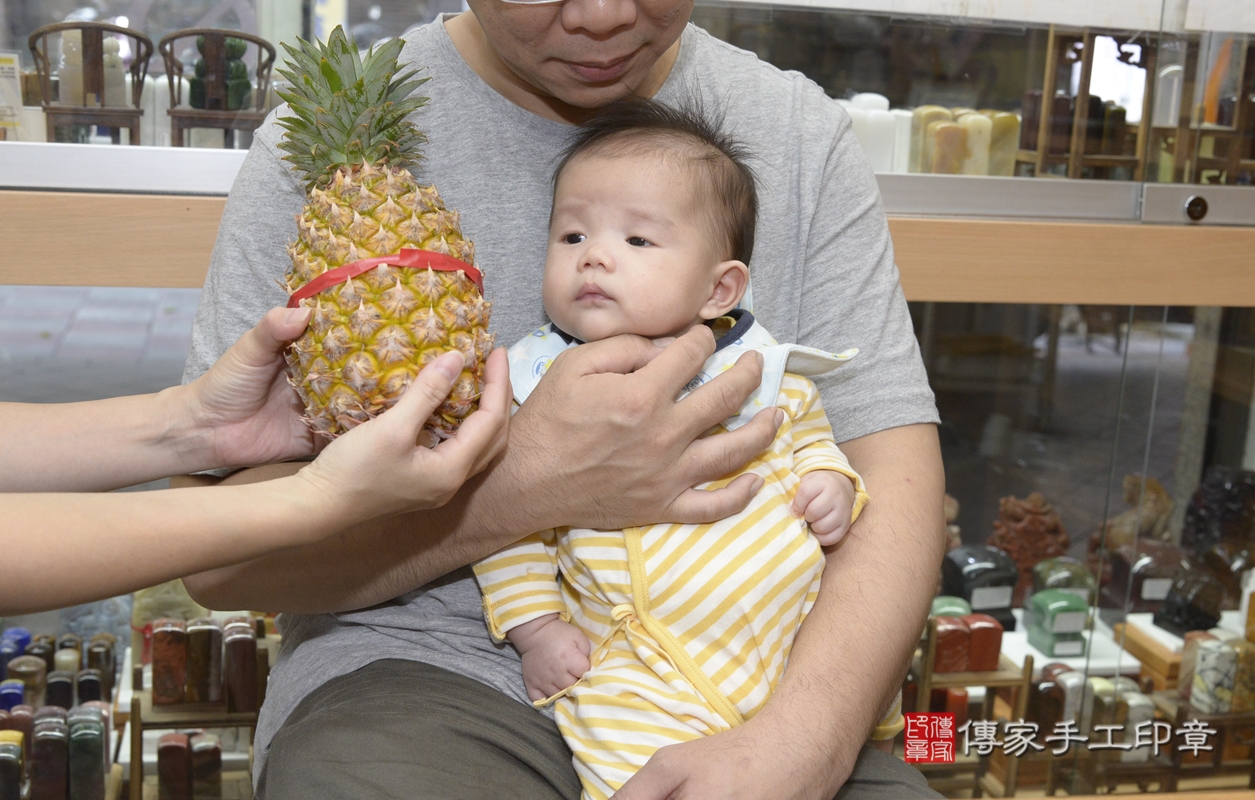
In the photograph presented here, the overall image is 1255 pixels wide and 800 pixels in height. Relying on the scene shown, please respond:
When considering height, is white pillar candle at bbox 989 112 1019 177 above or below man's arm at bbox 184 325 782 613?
above

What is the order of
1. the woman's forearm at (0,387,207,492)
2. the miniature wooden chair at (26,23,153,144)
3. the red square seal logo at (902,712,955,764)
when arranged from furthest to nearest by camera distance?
the red square seal logo at (902,712,955,764) < the miniature wooden chair at (26,23,153,144) < the woman's forearm at (0,387,207,492)

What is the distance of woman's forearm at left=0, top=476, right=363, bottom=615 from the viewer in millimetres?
996

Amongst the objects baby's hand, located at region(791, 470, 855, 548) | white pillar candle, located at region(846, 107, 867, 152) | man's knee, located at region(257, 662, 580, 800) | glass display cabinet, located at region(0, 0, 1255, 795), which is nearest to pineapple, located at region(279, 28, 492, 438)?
man's knee, located at region(257, 662, 580, 800)

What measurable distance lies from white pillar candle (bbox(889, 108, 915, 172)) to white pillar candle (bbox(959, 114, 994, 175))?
0.13 metres

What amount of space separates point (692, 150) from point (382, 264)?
51 centimetres

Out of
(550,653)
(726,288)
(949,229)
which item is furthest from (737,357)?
(949,229)

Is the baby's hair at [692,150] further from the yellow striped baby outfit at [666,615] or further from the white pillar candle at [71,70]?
the white pillar candle at [71,70]

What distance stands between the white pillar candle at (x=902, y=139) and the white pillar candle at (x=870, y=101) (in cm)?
3

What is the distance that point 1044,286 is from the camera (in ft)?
7.20

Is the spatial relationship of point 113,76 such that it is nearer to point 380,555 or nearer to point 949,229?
point 380,555

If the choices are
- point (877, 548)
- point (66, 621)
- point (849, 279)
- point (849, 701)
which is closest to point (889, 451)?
point (877, 548)

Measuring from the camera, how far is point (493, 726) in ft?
4.26

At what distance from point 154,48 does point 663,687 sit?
69.0 inches

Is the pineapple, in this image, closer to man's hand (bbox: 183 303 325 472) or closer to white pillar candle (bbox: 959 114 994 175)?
man's hand (bbox: 183 303 325 472)
